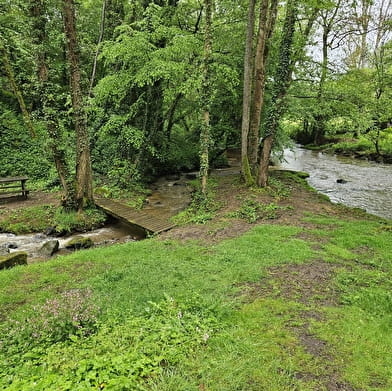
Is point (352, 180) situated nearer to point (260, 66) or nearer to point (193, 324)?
point (260, 66)

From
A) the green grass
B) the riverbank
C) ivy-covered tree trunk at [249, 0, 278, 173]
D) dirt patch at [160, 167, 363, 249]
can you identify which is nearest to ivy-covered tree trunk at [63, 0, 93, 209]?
dirt patch at [160, 167, 363, 249]

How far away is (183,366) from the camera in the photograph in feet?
9.14

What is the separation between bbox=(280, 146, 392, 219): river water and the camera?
38.7 ft

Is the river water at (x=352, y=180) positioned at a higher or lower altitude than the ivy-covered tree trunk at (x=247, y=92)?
lower

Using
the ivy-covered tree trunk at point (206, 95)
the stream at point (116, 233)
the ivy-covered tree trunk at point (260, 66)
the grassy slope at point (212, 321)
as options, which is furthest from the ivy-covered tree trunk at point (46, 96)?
the ivy-covered tree trunk at point (260, 66)

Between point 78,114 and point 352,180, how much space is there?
1461 centimetres

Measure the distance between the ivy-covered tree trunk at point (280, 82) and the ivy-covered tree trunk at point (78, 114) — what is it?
652 centimetres

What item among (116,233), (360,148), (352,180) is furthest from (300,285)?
(360,148)

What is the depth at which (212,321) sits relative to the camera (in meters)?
3.72

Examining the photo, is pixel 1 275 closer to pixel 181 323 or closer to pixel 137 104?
pixel 181 323

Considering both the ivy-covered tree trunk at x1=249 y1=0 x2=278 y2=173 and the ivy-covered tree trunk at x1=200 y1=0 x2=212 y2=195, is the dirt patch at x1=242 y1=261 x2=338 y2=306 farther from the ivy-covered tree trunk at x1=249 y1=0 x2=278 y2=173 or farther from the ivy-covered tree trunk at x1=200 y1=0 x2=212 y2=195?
the ivy-covered tree trunk at x1=249 y1=0 x2=278 y2=173

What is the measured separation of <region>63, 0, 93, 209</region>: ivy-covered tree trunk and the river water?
34.1ft

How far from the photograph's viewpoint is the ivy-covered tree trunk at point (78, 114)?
8.35 meters

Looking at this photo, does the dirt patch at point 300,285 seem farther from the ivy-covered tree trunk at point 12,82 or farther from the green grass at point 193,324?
the ivy-covered tree trunk at point 12,82
